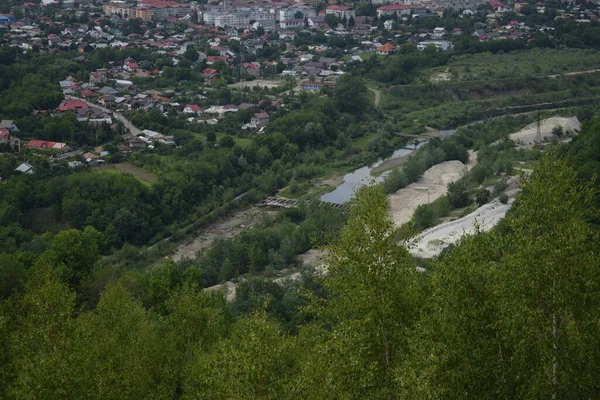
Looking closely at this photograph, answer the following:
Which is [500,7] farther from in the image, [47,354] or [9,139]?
[47,354]

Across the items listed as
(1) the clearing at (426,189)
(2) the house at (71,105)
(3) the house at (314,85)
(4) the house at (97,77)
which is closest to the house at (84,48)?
(4) the house at (97,77)

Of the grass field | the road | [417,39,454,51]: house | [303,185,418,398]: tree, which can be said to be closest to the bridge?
the road

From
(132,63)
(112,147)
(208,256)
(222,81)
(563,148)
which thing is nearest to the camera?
(208,256)

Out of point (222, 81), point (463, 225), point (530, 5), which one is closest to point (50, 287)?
point (463, 225)

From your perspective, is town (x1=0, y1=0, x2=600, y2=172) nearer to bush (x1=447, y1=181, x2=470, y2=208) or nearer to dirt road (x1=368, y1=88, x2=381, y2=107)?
dirt road (x1=368, y1=88, x2=381, y2=107)

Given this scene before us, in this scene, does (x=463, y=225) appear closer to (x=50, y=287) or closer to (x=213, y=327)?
(x=213, y=327)

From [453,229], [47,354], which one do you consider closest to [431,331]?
[47,354]

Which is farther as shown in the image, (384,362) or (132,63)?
(132,63)
